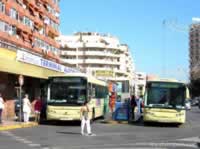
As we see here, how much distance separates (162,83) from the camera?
101ft

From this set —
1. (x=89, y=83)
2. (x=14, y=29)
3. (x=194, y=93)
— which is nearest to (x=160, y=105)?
(x=89, y=83)

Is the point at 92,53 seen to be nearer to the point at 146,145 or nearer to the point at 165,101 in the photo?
the point at 165,101

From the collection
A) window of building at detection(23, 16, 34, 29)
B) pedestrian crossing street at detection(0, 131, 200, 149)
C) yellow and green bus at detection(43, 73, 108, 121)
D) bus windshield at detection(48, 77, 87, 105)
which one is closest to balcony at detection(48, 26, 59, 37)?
window of building at detection(23, 16, 34, 29)

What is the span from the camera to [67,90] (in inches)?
1168

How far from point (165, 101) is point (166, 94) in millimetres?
486

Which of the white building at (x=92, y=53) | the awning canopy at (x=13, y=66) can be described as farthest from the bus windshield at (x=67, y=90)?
the white building at (x=92, y=53)

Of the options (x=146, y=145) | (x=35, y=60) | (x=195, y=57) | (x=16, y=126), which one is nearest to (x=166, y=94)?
(x=16, y=126)

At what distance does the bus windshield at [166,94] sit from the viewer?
29.8 meters

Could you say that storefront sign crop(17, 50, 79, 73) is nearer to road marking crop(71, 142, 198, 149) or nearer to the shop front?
the shop front

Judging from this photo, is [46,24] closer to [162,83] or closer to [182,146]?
[162,83]

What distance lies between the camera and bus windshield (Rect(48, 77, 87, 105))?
96.1ft

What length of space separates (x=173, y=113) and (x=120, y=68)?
127 metres

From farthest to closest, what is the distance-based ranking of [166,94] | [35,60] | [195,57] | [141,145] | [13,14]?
[195,57], [13,14], [35,60], [166,94], [141,145]

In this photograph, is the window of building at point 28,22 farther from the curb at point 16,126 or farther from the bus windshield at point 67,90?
the curb at point 16,126
